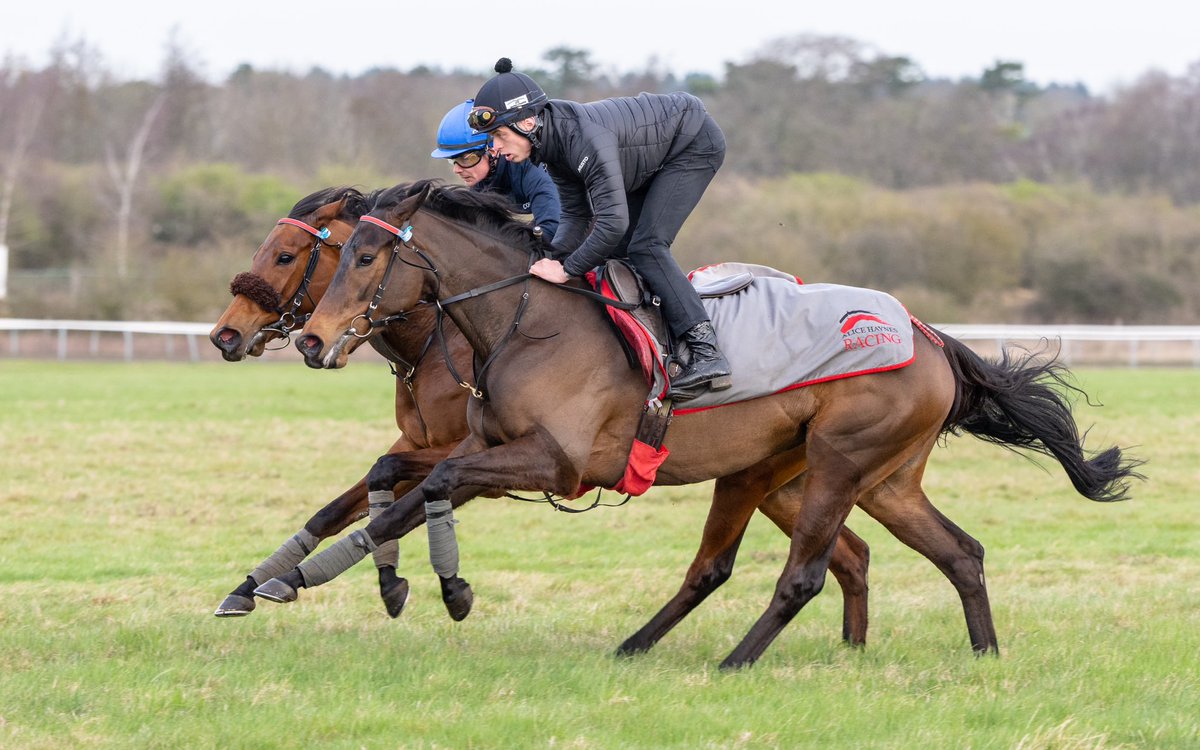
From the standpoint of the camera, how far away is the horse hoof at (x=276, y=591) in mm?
5383

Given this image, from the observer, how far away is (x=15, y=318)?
3397 cm

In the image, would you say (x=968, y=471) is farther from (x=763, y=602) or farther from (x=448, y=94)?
(x=448, y=94)

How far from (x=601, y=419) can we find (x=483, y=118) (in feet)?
4.15

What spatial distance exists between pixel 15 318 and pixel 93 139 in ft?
73.0

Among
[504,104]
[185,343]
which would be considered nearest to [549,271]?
[504,104]

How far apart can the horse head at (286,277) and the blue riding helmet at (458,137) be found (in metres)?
0.49

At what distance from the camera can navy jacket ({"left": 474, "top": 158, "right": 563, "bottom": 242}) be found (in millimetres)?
6523

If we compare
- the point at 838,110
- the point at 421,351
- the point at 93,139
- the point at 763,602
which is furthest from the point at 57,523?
the point at 838,110

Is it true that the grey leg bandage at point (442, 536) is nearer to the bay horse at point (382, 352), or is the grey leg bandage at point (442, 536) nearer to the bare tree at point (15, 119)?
the bay horse at point (382, 352)

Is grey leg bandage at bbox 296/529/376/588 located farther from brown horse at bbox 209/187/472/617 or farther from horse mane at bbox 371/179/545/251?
horse mane at bbox 371/179/545/251

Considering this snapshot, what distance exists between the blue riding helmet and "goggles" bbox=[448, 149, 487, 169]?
0.05ft

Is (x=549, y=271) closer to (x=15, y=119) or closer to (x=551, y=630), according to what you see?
(x=551, y=630)

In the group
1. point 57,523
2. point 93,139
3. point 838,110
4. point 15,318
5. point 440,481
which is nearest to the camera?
point 440,481

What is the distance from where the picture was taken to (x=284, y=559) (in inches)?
230
